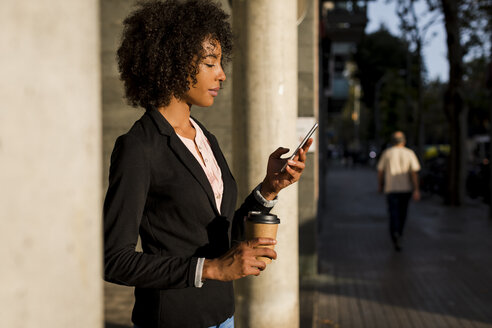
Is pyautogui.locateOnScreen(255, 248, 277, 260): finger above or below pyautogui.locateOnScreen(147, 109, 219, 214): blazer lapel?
below

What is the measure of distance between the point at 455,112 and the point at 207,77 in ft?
55.6

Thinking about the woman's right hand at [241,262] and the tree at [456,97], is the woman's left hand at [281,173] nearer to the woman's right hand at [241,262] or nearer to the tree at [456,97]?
the woman's right hand at [241,262]

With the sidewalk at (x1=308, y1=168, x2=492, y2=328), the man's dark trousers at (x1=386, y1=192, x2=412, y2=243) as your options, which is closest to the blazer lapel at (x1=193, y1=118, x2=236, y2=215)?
the sidewalk at (x1=308, y1=168, x2=492, y2=328)

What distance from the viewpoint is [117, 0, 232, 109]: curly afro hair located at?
200 centimetres

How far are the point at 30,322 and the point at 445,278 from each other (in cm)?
793

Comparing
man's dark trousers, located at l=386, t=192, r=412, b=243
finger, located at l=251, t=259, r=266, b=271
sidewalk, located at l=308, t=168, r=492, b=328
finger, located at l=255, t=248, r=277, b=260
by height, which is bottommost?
sidewalk, located at l=308, t=168, r=492, b=328

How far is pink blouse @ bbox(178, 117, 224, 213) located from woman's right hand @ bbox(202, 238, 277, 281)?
0.35 meters

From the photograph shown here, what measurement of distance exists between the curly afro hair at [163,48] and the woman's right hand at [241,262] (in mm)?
617

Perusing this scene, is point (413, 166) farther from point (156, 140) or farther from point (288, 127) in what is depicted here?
point (156, 140)

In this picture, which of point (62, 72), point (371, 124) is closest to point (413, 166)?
point (62, 72)

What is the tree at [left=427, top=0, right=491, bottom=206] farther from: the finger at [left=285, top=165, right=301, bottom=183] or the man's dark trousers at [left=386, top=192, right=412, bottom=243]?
the finger at [left=285, top=165, right=301, bottom=183]

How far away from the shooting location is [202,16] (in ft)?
6.88

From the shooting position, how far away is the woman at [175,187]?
5.61 feet

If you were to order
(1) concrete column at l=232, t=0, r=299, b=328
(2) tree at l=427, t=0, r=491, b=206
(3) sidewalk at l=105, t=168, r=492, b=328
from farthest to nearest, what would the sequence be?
(2) tree at l=427, t=0, r=491, b=206 < (3) sidewalk at l=105, t=168, r=492, b=328 < (1) concrete column at l=232, t=0, r=299, b=328
